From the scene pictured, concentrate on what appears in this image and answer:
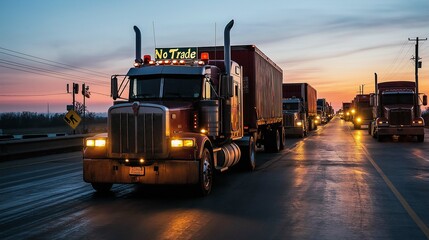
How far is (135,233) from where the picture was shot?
6766 millimetres

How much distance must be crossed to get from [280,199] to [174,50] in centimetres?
575

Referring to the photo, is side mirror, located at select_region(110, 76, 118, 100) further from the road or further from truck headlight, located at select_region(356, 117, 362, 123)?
truck headlight, located at select_region(356, 117, 362, 123)

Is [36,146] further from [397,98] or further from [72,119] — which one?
[397,98]

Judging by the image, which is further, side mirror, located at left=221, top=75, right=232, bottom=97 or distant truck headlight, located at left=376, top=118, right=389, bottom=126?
distant truck headlight, located at left=376, top=118, right=389, bottom=126

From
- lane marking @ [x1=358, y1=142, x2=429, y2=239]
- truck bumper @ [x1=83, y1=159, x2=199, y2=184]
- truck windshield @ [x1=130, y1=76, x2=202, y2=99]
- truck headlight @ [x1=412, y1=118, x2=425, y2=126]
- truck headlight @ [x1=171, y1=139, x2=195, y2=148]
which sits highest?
truck windshield @ [x1=130, y1=76, x2=202, y2=99]

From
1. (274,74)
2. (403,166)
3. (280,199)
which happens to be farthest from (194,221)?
(274,74)

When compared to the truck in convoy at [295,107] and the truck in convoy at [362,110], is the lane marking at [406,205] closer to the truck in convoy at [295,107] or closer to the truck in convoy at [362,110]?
the truck in convoy at [295,107]

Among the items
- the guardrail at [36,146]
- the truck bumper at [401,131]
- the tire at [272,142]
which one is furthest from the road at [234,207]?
the truck bumper at [401,131]

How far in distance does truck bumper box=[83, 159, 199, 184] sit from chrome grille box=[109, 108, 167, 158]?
0.24m

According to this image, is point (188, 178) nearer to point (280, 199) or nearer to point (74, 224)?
point (280, 199)

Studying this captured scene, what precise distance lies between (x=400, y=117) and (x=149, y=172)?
2325cm

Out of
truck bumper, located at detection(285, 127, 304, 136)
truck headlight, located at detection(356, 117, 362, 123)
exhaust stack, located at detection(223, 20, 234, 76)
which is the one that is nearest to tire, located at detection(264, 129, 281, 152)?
exhaust stack, located at detection(223, 20, 234, 76)

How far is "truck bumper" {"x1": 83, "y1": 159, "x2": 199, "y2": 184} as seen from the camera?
950 centimetres

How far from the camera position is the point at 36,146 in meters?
21.1
